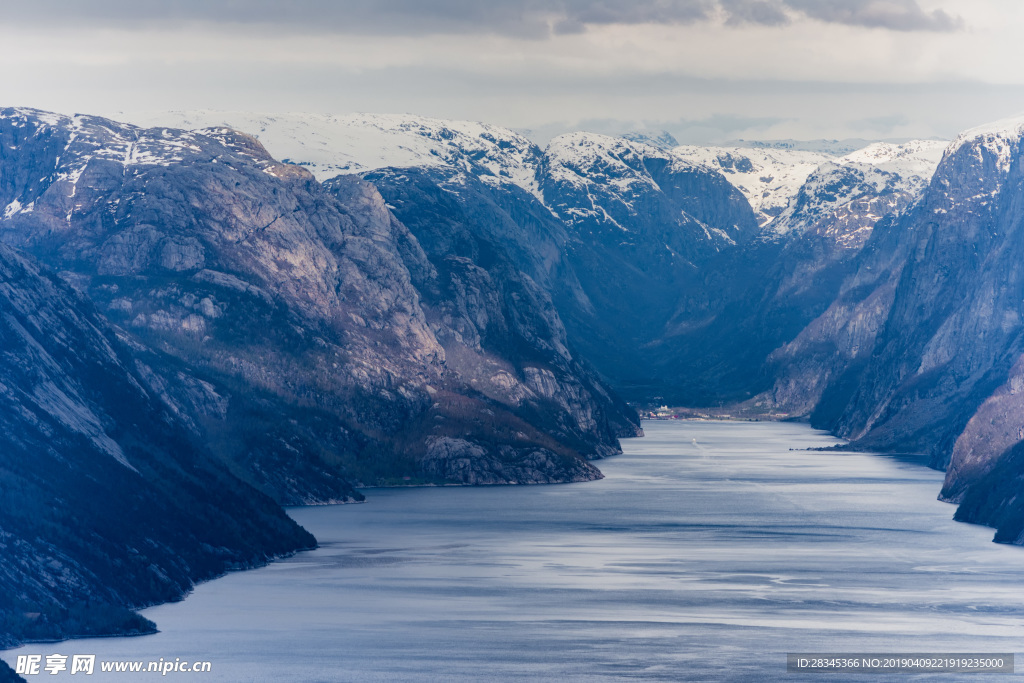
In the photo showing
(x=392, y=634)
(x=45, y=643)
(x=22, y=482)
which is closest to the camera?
(x=45, y=643)

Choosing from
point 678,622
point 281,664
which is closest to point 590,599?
point 678,622

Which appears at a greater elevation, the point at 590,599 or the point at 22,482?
the point at 22,482

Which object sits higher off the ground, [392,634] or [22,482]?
[22,482]

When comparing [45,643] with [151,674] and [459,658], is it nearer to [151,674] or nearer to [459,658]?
[151,674]

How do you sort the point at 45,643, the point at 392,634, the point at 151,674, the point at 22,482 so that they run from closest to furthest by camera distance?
the point at 151,674 < the point at 45,643 < the point at 392,634 < the point at 22,482

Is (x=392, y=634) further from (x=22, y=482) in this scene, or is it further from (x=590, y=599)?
(x=22, y=482)

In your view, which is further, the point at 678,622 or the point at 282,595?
the point at 282,595

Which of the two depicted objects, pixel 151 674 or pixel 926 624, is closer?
pixel 151 674

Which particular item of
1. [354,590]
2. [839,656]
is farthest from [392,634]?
[839,656]

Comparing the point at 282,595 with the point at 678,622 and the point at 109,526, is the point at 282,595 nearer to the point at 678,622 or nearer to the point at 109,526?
the point at 109,526
